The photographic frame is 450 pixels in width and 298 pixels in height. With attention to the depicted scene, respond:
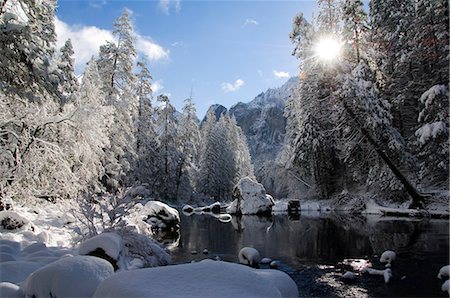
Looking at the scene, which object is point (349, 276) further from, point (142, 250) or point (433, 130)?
point (433, 130)

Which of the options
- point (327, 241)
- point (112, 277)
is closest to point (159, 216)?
point (327, 241)

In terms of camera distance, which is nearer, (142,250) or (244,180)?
(142,250)

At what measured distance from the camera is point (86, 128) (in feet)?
46.3

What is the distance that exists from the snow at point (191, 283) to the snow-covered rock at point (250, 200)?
27772 mm

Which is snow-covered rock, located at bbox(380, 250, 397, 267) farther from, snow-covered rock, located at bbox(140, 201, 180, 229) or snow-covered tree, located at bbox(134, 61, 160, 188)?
snow-covered tree, located at bbox(134, 61, 160, 188)

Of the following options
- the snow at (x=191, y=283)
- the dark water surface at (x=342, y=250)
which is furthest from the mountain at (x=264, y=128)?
the snow at (x=191, y=283)

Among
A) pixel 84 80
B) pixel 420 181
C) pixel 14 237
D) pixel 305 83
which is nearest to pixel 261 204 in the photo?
pixel 305 83

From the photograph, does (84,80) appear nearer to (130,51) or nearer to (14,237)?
(130,51)

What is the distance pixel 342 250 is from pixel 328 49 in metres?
14.5

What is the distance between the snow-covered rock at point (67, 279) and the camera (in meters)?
5.32

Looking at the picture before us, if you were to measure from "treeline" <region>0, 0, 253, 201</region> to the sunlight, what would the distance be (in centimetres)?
1379

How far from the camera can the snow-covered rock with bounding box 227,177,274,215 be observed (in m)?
32.5

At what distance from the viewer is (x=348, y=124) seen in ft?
74.2

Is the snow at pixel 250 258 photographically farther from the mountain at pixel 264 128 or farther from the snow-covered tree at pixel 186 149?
the mountain at pixel 264 128
